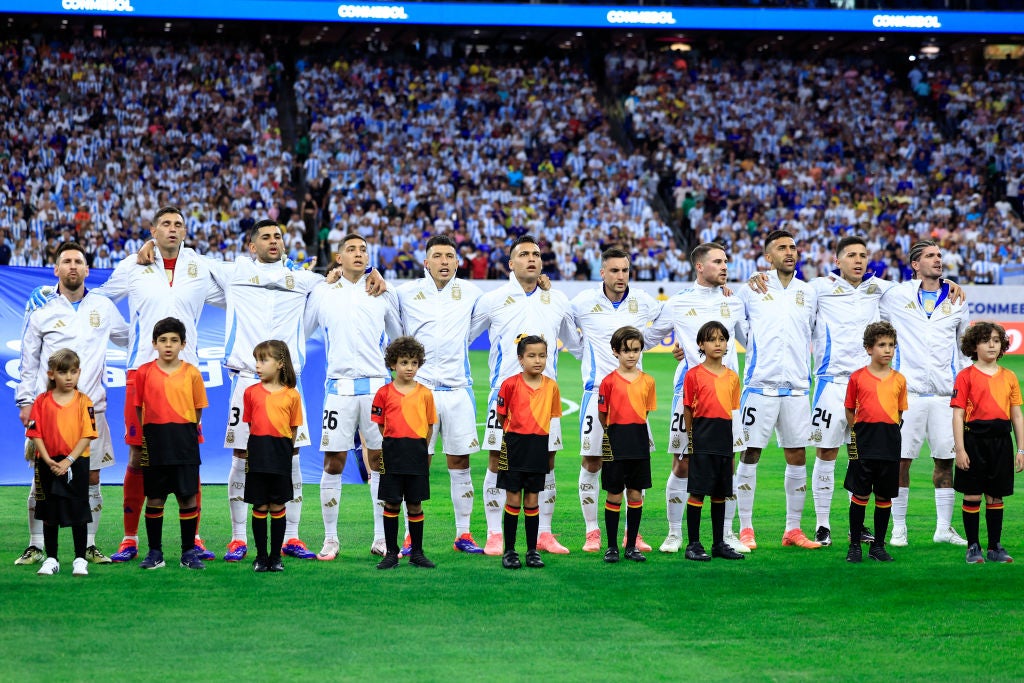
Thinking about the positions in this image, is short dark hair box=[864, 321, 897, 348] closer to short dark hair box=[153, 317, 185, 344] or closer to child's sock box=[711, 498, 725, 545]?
child's sock box=[711, 498, 725, 545]

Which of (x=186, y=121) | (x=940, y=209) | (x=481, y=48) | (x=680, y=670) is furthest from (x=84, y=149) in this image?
(x=680, y=670)

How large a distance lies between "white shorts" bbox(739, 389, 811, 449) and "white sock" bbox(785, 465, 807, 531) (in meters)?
0.22

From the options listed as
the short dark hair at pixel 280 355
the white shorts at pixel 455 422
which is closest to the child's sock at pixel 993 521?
the white shorts at pixel 455 422

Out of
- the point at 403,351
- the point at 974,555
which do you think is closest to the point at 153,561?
the point at 403,351

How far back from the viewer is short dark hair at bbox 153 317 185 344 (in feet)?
27.1

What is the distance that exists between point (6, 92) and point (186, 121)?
4.65 metres

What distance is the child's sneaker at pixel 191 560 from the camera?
827 centimetres

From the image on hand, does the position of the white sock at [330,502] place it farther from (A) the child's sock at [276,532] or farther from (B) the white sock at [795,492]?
(B) the white sock at [795,492]

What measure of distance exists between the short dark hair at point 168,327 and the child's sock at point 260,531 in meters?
1.30

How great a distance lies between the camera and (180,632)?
6.70 meters

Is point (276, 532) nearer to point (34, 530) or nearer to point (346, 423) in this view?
point (346, 423)

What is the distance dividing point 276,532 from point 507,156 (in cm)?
2723

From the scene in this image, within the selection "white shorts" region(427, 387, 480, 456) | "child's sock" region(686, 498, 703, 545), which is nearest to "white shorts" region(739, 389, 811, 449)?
"child's sock" region(686, 498, 703, 545)

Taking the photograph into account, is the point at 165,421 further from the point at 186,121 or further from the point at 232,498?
the point at 186,121
